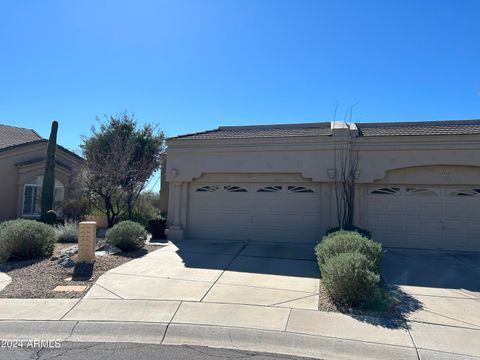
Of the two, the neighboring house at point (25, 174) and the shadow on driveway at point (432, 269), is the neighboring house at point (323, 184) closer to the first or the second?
the shadow on driveway at point (432, 269)

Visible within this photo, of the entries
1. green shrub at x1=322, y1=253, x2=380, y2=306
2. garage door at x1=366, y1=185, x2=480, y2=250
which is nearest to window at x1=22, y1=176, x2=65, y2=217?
garage door at x1=366, y1=185, x2=480, y2=250

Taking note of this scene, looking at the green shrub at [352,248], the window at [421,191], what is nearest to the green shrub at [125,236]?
the green shrub at [352,248]

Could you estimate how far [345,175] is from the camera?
1384 centimetres

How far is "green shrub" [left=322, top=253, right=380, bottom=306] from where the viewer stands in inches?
266

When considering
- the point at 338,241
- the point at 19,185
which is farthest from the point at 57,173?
the point at 338,241

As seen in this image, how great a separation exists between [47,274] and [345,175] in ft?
32.5

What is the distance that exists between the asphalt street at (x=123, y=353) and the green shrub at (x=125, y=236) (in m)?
6.53

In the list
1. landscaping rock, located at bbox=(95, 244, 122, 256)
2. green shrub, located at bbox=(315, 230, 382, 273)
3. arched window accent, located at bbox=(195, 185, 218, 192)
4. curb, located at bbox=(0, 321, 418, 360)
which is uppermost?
arched window accent, located at bbox=(195, 185, 218, 192)

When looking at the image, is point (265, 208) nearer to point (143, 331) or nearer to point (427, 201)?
point (427, 201)

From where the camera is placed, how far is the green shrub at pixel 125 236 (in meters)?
11.9

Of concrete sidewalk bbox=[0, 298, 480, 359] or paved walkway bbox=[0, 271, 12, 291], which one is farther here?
paved walkway bbox=[0, 271, 12, 291]

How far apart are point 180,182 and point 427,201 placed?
30.5 ft

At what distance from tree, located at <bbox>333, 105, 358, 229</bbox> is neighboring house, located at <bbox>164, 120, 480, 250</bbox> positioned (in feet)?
0.41

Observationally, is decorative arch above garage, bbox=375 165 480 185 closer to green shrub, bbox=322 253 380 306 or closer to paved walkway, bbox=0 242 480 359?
paved walkway, bbox=0 242 480 359
